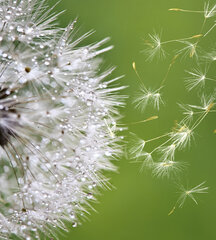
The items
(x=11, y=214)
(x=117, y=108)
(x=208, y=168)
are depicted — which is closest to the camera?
(x=11, y=214)

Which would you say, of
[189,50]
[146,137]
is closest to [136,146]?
[146,137]

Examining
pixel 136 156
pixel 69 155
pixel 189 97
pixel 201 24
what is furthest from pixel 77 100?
pixel 201 24

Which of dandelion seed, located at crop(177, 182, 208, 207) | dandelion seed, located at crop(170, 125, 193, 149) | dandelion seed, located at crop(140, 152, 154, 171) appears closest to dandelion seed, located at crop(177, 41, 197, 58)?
dandelion seed, located at crop(170, 125, 193, 149)

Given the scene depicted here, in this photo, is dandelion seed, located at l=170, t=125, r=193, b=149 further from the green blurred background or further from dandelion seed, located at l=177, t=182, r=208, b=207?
dandelion seed, located at l=177, t=182, r=208, b=207

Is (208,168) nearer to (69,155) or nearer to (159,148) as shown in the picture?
(159,148)

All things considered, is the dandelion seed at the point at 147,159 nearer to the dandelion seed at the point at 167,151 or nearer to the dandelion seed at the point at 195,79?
the dandelion seed at the point at 167,151

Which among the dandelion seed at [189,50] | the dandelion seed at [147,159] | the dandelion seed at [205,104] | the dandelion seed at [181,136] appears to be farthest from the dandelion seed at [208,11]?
the dandelion seed at [147,159]
